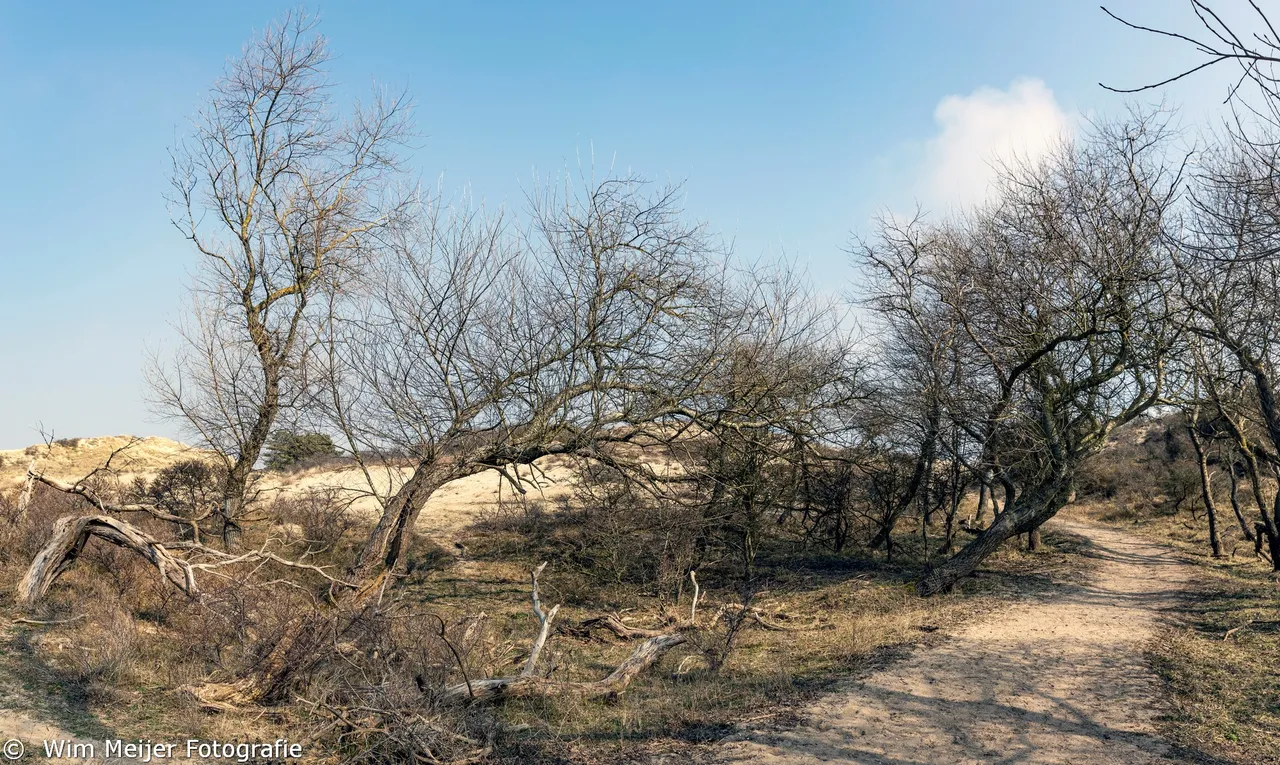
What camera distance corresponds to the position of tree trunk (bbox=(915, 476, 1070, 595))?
12.9 metres

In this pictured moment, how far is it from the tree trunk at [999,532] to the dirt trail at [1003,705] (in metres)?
2.14

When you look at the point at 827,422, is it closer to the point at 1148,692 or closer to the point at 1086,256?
the point at 1086,256

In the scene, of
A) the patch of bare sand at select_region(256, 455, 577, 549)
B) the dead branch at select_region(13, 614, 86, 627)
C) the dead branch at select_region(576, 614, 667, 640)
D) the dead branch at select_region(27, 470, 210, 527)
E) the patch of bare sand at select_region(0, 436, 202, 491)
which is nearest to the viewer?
the dead branch at select_region(13, 614, 86, 627)

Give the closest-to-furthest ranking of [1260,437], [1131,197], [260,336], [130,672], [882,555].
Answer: [130,672] → [1131,197] → [260,336] → [1260,437] → [882,555]

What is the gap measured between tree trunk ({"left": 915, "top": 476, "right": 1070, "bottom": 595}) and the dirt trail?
214 cm

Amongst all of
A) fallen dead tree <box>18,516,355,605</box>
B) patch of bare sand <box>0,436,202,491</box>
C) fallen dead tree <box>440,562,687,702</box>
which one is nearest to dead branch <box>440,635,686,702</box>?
fallen dead tree <box>440,562,687,702</box>

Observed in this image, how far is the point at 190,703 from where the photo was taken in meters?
6.40

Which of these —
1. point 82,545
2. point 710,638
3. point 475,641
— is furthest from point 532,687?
point 82,545

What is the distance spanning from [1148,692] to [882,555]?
991 centimetres

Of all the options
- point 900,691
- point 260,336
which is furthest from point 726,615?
point 260,336

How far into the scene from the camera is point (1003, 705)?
7137 millimetres

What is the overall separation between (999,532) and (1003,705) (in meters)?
6.66

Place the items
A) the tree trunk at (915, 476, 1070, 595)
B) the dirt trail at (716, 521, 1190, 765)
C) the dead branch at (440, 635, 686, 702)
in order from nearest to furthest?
the dirt trail at (716, 521, 1190, 765)
the dead branch at (440, 635, 686, 702)
the tree trunk at (915, 476, 1070, 595)

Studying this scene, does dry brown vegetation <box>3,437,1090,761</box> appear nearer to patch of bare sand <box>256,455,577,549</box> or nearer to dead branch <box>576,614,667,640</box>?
dead branch <box>576,614,667,640</box>
